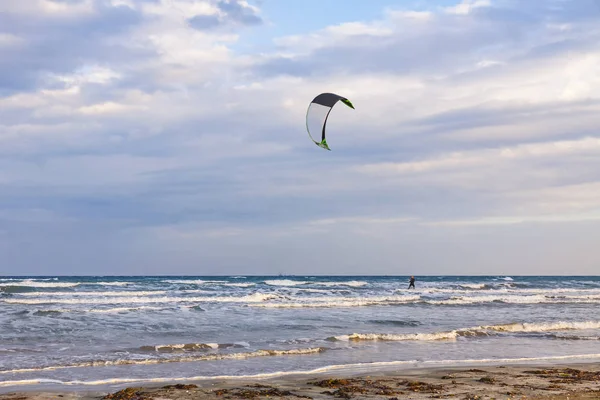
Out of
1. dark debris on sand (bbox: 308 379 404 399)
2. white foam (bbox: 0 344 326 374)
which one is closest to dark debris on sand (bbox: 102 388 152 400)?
dark debris on sand (bbox: 308 379 404 399)

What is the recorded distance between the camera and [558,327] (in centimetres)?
1831

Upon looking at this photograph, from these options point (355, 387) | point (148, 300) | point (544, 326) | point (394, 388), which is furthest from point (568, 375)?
point (148, 300)

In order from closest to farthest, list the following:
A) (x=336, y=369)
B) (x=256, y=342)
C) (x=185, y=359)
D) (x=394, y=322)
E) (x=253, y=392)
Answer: (x=253, y=392)
(x=336, y=369)
(x=185, y=359)
(x=256, y=342)
(x=394, y=322)

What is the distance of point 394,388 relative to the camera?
8914mm

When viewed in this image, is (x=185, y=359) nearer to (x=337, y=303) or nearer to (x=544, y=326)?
(x=544, y=326)

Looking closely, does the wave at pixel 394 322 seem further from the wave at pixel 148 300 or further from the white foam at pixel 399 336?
the wave at pixel 148 300

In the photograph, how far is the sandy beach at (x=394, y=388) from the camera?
8.28 m

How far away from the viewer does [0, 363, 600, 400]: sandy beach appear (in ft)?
27.2

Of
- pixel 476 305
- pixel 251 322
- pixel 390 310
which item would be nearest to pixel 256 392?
pixel 251 322

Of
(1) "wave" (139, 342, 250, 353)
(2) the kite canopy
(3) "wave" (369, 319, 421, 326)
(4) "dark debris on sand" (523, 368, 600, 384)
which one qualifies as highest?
(2) the kite canopy

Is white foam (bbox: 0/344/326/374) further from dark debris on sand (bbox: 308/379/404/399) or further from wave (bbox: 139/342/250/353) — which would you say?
dark debris on sand (bbox: 308/379/404/399)

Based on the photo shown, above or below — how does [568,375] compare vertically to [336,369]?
above

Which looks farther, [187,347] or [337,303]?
[337,303]

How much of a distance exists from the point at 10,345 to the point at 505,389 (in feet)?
32.6
